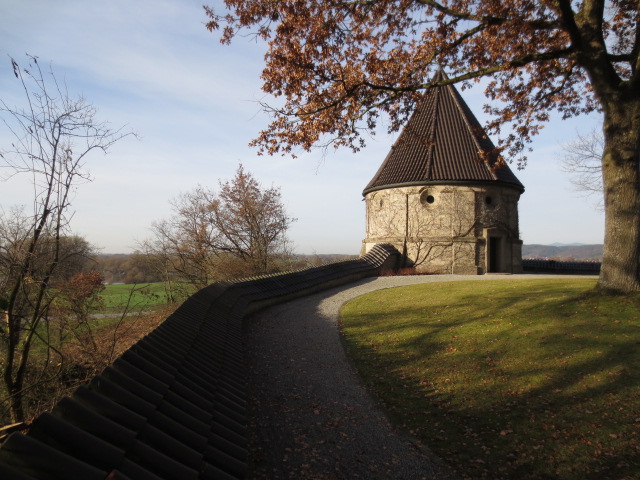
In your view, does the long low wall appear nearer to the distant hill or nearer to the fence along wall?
the fence along wall

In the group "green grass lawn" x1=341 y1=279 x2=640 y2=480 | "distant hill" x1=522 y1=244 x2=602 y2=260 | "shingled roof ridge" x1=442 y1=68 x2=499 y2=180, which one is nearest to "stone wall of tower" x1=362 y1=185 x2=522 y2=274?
"shingled roof ridge" x1=442 y1=68 x2=499 y2=180

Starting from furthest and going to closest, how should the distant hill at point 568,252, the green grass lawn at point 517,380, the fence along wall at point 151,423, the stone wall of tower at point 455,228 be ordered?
the distant hill at point 568,252 < the stone wall of tower at point 455,228 < the green grass lawn at point 517,380 < the fence along wall at point 151,423

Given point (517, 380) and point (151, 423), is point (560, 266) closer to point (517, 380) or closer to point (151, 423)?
point (517, 380)

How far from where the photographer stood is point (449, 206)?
22.0 metres

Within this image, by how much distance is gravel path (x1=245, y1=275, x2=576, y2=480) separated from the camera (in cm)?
451

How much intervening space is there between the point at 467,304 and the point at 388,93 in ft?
20.3

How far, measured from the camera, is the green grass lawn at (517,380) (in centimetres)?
461

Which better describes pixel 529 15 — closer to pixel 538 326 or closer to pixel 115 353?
pixel 538 326

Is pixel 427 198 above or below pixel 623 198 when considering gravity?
above

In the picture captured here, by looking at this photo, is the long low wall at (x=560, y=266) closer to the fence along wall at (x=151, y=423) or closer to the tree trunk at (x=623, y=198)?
the tree trunk at (x=623, y=198)

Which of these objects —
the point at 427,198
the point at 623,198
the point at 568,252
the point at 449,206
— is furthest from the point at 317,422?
the point at 568,252

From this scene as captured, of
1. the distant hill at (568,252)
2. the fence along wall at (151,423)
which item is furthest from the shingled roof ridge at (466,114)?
the distant hill at (568,252)

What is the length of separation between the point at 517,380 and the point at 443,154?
734 inches

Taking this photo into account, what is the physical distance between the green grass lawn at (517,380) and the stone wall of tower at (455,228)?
10962 mm
